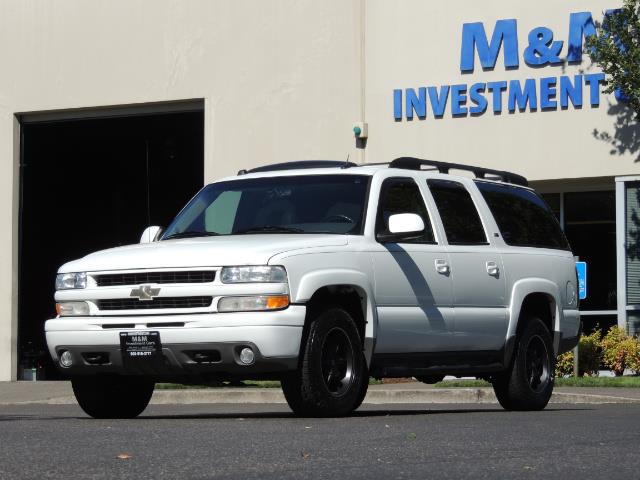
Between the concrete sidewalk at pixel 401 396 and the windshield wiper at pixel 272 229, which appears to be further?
the concrete sidewalk at pixel 401 396

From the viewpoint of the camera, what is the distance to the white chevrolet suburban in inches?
430

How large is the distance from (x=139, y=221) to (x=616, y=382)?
2026cm

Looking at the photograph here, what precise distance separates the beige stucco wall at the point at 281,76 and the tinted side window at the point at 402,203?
39.5ft

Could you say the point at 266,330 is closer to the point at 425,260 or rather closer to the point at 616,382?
the point at 425,260

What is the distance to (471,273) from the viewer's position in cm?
1280

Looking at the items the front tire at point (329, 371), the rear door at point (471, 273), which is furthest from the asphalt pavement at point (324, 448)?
the rear door at point (471, 273)

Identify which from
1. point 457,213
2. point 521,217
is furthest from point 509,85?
point 457,213

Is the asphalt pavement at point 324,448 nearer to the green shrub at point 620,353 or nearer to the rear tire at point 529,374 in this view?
the rear tire at point 529,374

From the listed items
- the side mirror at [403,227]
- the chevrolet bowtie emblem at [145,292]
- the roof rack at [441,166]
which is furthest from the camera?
the roof rack at [441,166]

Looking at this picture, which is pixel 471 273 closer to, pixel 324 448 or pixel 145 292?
pixel 145 292

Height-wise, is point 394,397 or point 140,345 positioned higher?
point 140,345

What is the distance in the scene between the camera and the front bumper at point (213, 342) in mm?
10789

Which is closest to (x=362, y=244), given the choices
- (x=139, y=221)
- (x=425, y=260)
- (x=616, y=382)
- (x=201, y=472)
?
(x=425, y=260)

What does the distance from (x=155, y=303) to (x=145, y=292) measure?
0.11m
